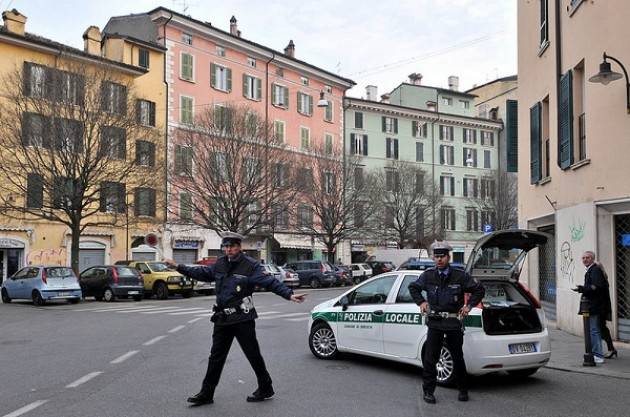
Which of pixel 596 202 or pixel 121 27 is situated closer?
pixel 596 202

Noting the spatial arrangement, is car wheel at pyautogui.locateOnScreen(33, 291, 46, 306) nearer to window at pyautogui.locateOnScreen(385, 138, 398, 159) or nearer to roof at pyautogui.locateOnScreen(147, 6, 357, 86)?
roof at pyautogui.locateOnScreen(147, 6, 357, 86)

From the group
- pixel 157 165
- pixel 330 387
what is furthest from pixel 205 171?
pixel 330 387

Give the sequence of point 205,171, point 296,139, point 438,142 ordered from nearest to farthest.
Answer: point 205,171
point 296,139
point 438,142

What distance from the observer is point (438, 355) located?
7039mm

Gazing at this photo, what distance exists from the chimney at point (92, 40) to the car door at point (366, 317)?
32649 mm

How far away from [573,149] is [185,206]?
26955mm

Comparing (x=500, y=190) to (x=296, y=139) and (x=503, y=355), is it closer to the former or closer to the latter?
(x=296, y=139)

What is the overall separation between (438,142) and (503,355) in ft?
191

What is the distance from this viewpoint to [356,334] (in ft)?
30.3

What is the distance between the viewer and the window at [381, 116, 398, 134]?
60.2 metres

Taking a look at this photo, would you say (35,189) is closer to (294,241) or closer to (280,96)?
(294,241)

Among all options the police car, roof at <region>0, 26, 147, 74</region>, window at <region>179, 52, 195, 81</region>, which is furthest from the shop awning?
the police car

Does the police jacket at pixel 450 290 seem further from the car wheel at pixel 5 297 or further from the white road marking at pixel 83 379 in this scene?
the car wheel at pixel 5 297

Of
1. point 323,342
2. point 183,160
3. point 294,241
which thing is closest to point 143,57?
point 183,160
